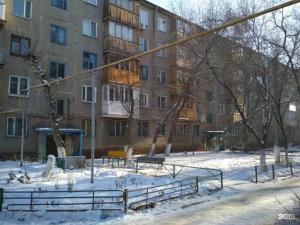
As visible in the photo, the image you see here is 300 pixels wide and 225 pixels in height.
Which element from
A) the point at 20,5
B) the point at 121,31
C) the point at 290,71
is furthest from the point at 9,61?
Answer: the point at 290,71

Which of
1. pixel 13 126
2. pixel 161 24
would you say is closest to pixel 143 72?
pixel 161 24

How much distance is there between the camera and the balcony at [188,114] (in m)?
33.9

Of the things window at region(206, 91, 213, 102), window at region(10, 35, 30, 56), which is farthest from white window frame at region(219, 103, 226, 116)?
window at region(10, 35, 30, 56)

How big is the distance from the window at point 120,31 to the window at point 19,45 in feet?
22.3

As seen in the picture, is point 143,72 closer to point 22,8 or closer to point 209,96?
point 209,96

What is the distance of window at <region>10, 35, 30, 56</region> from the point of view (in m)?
23.1

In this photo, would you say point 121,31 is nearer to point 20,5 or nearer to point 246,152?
point 20,5

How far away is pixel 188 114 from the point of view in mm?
34594

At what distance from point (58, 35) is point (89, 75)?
385cm

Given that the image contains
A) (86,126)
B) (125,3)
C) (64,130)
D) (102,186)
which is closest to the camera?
(102,186)

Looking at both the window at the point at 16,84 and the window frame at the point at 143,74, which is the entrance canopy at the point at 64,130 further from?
the window frame at the point at 143,74

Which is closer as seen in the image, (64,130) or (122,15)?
A: (64,130)

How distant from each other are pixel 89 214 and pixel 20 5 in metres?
18.2

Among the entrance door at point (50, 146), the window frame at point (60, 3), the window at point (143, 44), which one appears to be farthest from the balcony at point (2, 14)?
the window at point (143, 44)
